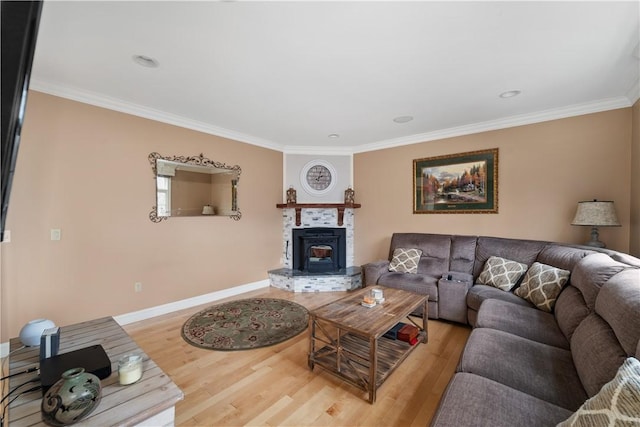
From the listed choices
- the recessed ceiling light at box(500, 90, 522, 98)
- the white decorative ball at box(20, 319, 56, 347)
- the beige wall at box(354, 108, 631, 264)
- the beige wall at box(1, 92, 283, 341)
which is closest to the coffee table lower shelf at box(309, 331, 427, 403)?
the white decorative ball at box(20, 319, 56, 347)

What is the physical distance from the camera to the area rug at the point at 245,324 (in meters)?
2.65

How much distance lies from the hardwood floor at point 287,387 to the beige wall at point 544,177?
180 centimetres

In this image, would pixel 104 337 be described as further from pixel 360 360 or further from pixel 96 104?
pixel 96 104

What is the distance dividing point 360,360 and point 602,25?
305cm

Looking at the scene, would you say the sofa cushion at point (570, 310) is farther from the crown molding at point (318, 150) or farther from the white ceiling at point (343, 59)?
the crown molding at point (318, 150)

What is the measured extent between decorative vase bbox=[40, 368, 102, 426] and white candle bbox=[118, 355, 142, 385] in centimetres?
14

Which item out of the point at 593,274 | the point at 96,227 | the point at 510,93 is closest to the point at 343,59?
the point at 510,93

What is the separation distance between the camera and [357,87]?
2.68 m

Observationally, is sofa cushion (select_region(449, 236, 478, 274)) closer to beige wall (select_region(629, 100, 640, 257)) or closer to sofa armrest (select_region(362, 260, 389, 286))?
sofa armrest (select_region(362, 260, 389, 286))

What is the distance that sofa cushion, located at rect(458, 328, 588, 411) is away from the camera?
131 centimetres

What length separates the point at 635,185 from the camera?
275 cm

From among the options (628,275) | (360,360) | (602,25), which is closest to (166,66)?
(360,360)

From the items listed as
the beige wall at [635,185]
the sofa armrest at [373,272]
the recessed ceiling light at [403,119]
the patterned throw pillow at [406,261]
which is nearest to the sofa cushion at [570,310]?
the beige wall at [635,185]

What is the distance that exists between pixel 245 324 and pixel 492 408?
253 cm
